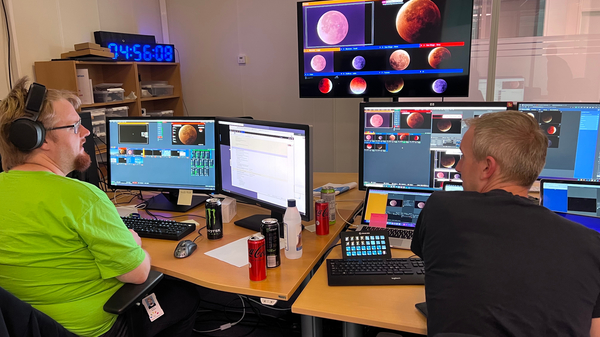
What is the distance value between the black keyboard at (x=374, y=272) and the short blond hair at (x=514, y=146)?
0.49 m

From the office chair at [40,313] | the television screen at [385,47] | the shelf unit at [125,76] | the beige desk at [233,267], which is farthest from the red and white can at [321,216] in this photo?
the shelf unit at [125,76]

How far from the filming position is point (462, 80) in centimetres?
298

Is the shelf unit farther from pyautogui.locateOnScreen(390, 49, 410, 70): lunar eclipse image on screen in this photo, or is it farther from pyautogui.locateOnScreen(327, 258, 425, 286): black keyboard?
pyautogui.locateOnScreen(327, 258, 425, 286): black keyboard

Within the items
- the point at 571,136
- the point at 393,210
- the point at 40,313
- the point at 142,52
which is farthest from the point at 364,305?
the point at 142,52

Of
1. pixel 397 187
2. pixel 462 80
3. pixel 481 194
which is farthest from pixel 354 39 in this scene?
pixel 481 194

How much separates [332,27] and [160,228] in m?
2.02

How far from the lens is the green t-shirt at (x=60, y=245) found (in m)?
1.28

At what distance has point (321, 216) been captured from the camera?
5.84ft

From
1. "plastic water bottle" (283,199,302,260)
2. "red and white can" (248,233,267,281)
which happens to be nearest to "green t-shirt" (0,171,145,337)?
"red and white can" (248,233,267,281)

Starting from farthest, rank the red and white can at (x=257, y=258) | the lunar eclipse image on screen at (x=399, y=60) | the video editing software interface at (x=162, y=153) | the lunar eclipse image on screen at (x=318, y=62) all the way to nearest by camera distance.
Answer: the lunar eclipse image on screen at (x=318, y=62) → the lunar eclipse image on screen at (x=399, y=60) → the video editing software interface at (x=162, y=153) → the red and white can at (x=257, y=258)

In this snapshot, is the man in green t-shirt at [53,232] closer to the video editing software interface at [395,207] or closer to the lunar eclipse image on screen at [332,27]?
the video editing software interface at [395,207]

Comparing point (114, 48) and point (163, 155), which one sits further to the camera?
point (114, 48)

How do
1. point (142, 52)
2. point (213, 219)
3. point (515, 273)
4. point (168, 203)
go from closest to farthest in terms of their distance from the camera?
1. point (515, 273)
2. point (213, 219)
3. point (168, 203)
4. point (142, 52)

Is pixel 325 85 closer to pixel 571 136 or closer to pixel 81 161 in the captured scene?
pixel 571 136
